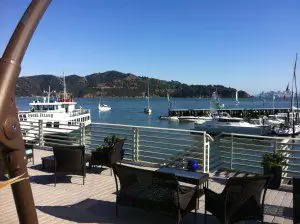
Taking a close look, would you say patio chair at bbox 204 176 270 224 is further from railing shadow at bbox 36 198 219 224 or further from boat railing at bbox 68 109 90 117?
boat railing at bbox 68 109 90 117

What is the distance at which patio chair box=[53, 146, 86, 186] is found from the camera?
6234mm

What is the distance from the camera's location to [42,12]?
52.9 inches

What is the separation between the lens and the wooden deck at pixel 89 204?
15.5 feet

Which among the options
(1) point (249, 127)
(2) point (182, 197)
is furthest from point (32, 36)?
(1) point (249, 127)

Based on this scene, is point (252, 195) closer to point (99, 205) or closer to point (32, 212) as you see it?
point (99, 205)

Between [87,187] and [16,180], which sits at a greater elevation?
[16,180]

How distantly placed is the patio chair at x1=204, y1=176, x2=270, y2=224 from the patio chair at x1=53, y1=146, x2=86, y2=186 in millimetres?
2908

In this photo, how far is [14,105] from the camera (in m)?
1.28

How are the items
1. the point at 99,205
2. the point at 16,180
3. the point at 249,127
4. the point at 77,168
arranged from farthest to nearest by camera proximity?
the point at 249,127 → the point at 77,168 → the point at 99,205 → the point at 16,180

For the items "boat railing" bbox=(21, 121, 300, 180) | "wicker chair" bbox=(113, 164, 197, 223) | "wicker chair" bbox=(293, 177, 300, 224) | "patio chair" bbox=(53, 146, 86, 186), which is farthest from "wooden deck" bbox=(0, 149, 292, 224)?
"boat railing" bbox=(21, 121, 300, 180)

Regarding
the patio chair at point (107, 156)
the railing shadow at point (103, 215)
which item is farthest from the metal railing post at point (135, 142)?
the railing shadow at point (103, 215)

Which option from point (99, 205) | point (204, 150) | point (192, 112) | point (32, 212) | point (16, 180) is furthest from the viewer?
point (192, 112)

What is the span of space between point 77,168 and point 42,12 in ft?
17.1

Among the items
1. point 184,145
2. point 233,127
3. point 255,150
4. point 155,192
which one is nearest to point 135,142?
point 184,145
